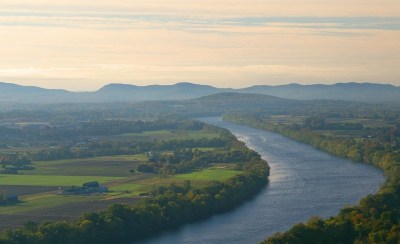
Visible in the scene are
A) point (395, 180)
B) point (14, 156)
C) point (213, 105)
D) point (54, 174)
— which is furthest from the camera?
point (213, 105)

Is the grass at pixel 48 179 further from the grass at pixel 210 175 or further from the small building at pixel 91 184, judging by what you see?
the grass at pixel 210 175

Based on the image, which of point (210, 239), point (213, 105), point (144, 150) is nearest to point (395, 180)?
point (210, 239)

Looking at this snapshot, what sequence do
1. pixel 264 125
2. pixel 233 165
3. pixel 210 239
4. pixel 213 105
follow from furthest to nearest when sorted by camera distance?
pixel 213 105, pixel 264 125, pixel 233 165, pixel 210 239

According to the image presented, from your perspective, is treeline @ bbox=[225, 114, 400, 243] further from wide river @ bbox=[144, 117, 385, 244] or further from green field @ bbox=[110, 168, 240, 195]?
green field @ bbox=[110, 168, 240, 195]

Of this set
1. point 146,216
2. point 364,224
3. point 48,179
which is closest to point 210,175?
point 48,179

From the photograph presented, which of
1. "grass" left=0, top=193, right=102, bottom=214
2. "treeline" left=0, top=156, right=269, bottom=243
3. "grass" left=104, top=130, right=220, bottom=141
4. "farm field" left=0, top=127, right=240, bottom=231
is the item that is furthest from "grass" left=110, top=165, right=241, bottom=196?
"grass" left=104, top=130, right=220, bottom=141

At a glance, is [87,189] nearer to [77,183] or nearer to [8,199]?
[77,183]

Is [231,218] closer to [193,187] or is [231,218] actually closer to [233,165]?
[193,187]

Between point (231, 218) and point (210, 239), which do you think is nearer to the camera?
point (210, 239)
